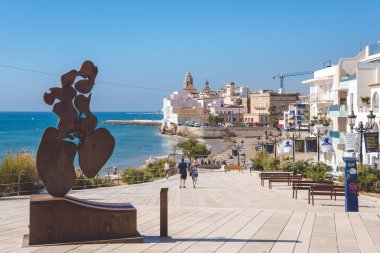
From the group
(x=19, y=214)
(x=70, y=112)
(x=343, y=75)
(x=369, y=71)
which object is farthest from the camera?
(x=343, y=75)

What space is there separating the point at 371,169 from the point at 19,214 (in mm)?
14082

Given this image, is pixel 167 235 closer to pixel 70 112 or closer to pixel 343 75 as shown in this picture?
pixel 70 112

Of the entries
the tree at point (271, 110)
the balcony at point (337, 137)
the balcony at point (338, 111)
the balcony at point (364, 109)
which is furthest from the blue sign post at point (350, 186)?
the tree at point (271, 110)

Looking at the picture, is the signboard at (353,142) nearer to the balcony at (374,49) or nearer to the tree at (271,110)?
the balcony at (374,49)

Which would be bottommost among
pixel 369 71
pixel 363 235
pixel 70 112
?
pixel 363 235

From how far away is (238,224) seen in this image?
12.6 meters

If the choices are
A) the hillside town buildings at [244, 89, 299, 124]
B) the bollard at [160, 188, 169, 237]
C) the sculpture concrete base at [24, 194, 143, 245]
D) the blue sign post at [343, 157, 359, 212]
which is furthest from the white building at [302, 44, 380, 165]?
the hillside town buildings at [244, 89, 299, 124]

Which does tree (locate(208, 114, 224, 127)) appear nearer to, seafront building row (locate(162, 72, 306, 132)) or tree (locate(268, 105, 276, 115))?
seafront building row (locate(162, 72, 306, 132))

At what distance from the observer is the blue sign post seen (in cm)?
1470

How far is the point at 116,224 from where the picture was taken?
10.4m

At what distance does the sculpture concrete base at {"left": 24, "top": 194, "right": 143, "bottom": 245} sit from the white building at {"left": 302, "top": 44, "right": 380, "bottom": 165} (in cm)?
2219

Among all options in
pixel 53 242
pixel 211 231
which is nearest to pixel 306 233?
pixel 211 231

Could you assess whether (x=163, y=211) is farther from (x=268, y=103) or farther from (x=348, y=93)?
(x=268, y=103)

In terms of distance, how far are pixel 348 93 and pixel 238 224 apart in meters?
26.0
